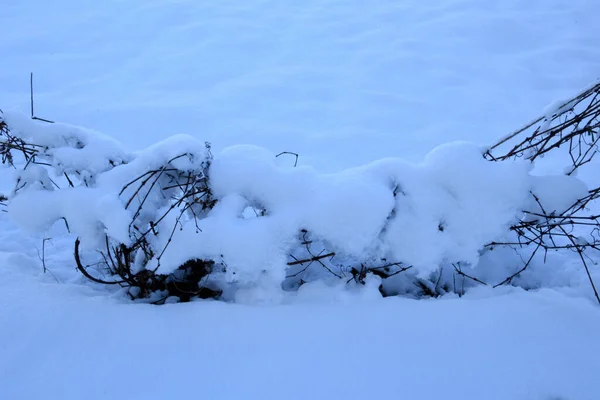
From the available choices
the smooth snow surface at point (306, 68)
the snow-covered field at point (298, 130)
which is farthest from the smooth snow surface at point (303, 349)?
the smooth snow surface at point (306, 68)

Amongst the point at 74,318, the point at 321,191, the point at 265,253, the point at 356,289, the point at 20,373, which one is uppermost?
the point at 321,191

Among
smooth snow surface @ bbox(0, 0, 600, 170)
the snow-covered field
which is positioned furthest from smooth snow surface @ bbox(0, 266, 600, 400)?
smooth snow surface @ bbox(0, 0, 600, 170)

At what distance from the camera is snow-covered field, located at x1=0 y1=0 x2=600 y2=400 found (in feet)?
5.43

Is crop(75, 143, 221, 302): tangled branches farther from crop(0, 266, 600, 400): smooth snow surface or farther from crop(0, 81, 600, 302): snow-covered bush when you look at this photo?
crop(0, 266, 600, 400): smooth snow surface

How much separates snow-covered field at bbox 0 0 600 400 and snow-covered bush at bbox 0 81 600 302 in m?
0.27

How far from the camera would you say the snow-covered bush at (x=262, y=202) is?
6.08 feet

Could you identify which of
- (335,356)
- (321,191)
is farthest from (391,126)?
(335,356)

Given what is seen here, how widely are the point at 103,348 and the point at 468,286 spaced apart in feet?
5.99

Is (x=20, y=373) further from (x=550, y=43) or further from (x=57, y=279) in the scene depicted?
(x=550, y=43)

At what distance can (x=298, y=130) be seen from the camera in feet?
15.0

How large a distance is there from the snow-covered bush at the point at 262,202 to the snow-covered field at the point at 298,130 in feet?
0.89

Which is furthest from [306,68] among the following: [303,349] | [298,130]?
[303,349]

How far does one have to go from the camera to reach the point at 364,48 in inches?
250

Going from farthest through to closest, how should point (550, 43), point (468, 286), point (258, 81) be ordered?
point (550, 43)
point (258, 81)
point (468, 286)
